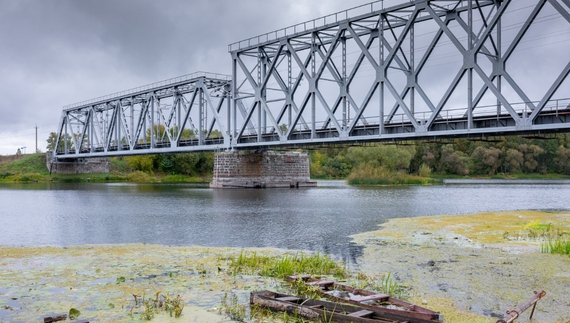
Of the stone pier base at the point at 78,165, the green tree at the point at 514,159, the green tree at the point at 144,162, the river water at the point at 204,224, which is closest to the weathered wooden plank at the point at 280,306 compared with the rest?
the river water at the point at 204,224

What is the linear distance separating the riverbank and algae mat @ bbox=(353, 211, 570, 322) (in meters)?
0.03

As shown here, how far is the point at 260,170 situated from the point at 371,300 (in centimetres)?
6739

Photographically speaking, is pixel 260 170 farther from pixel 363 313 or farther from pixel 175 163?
pixel 363 313

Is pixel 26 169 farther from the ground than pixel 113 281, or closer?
farther from the ground

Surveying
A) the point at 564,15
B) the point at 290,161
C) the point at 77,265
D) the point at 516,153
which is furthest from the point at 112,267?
the point at 516,153

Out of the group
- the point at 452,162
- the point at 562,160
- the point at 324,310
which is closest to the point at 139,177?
the point at 452,162

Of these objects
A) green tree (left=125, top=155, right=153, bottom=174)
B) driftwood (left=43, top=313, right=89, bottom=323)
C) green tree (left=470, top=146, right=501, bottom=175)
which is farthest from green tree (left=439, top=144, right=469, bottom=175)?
driftwood (left=43, top=313, right=89, bottom=323)

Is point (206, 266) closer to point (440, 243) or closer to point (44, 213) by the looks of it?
point (440, 243)

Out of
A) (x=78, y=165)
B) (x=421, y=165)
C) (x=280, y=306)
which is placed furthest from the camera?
(x=78, y=165)

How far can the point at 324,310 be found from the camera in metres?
9.59

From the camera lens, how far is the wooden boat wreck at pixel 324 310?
352 inches

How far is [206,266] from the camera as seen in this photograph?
1538cm

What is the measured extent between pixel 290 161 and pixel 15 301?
70.0m

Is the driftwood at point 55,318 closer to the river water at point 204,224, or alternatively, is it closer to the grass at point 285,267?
the grass at point 285,267
